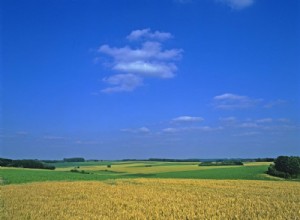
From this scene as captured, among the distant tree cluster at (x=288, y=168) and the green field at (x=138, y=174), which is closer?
the green field at (x=138, y=174)

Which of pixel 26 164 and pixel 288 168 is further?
pixel 26 164

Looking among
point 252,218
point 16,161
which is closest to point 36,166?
point 16,161

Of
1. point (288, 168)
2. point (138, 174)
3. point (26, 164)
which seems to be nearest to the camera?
point (288, 168)

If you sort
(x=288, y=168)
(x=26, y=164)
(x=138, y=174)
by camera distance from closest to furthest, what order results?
1. (x=288, y=168)
2. (x=138, y=174)
3. (x=26, y=164)

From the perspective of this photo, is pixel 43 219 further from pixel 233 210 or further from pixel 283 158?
pixel 283 158

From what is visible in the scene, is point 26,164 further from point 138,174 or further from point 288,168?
point 288,168

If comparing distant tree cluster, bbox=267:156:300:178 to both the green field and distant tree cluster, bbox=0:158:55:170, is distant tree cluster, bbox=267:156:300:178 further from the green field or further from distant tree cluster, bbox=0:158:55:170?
distant tree cluster, bbox=0:158:55:170

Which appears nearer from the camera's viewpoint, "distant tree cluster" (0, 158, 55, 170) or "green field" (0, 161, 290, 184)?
"green field" (0, 161, 290, 184)

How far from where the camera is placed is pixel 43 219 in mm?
15453

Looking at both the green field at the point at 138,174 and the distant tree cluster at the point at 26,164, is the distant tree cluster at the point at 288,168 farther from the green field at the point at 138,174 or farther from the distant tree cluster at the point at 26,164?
the distant tree cluster at the point at 26,164

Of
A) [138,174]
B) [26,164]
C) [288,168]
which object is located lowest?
[138,174]

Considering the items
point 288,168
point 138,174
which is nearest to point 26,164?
point 138,174

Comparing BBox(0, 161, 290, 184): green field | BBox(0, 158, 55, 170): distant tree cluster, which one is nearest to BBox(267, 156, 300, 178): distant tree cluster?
BBox(0, 161, 290, 184): green field

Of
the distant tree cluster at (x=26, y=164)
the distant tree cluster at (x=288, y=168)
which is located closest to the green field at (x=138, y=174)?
the distant tree cluster at (x=288, y=168)
